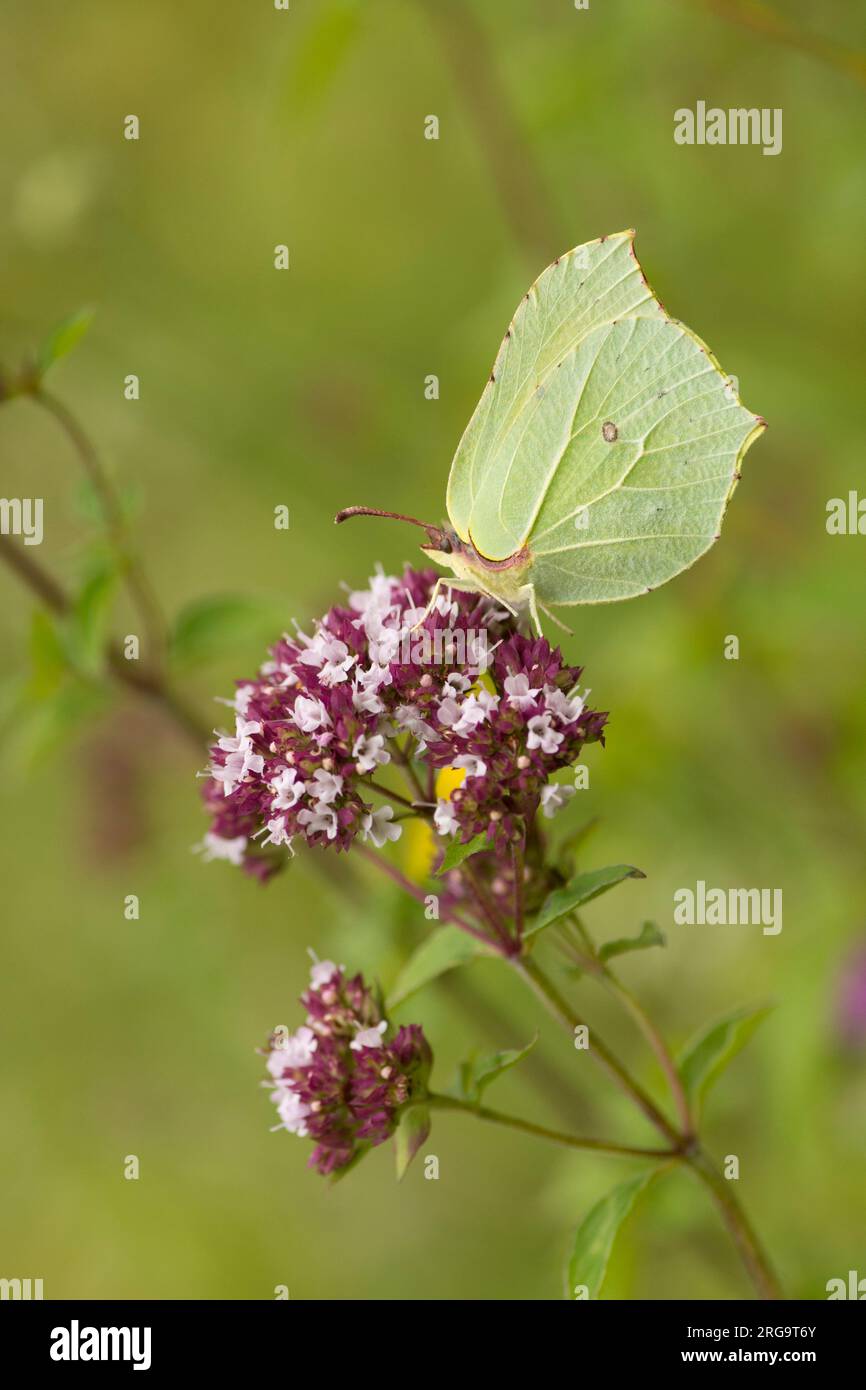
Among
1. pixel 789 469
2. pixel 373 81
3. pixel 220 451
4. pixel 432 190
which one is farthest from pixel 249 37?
pixel 789 469

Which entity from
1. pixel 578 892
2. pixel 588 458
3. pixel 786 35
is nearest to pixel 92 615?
pixel 588 458

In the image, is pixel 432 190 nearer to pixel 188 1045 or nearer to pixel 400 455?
pixel 400 455

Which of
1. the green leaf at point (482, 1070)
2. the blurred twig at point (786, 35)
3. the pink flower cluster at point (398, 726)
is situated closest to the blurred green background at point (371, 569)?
the blurred twig at point (786, 35)

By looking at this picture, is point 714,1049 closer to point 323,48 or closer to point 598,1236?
point 598,1236

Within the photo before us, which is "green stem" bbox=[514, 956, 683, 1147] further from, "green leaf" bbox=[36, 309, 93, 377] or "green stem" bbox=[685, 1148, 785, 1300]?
"green leaf" bbox=[36, 309, 93, 377]

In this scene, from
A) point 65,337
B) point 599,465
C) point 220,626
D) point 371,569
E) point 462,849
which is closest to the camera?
point 462,849

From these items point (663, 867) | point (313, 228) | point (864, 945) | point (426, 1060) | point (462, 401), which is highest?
point (313, 228)
